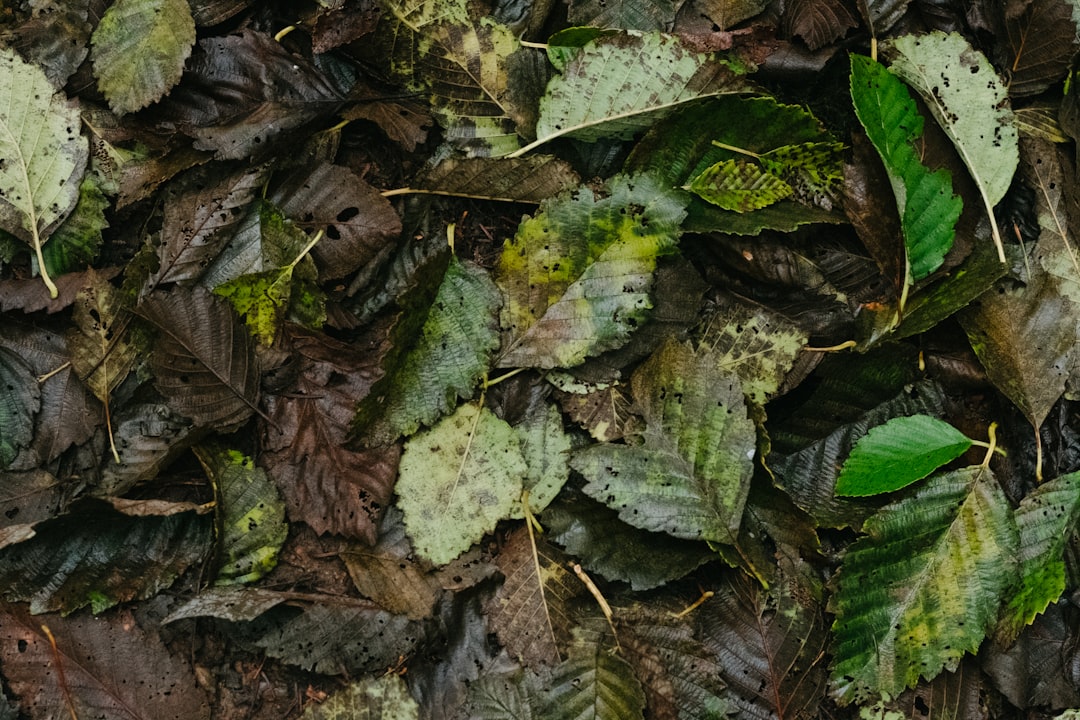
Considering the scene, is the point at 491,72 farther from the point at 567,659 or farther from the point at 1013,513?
the point at 1013,513

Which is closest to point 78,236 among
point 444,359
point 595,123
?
point 444,359

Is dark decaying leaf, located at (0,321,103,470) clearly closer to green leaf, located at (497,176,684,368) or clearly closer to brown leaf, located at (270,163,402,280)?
brown leaf, located at (270,163,402,280)

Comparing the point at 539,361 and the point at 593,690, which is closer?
the point at 593,690

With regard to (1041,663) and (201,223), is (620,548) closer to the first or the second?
(1041,663)

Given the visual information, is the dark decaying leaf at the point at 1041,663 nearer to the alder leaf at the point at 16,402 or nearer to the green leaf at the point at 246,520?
the green leaf at the point at 246,520

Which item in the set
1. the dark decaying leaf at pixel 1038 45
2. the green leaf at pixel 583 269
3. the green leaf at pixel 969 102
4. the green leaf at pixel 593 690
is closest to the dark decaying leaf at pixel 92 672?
the green leaf at pixel 593 690

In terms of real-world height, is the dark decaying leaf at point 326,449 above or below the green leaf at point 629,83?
below

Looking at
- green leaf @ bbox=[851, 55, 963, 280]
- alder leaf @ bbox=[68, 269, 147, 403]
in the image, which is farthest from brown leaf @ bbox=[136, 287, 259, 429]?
green leaf @ bbox=[851, 55, 963, 280]
